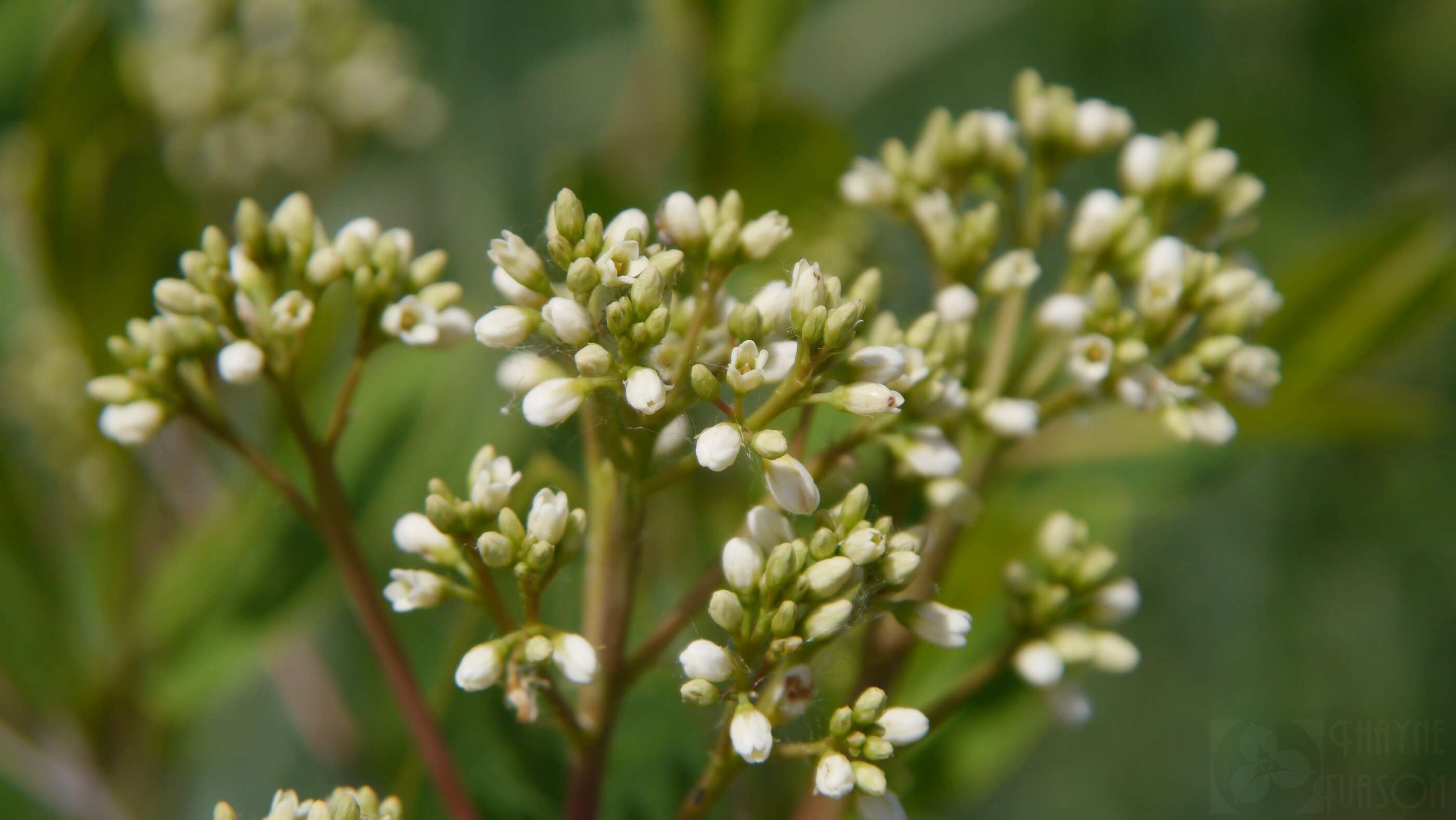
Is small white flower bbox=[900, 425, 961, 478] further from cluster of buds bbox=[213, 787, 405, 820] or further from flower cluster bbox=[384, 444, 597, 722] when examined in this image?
cluster of buds bbox=[213, 787, 405, 820]

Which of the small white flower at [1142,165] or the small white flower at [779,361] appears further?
the small white flower at [1142,165]

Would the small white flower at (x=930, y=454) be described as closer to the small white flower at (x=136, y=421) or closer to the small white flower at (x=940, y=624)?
the small white flower at (x=940, y=624)

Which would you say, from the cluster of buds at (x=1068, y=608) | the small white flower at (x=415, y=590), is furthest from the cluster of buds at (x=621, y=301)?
the cluster of buds at (x=1068, y=608)

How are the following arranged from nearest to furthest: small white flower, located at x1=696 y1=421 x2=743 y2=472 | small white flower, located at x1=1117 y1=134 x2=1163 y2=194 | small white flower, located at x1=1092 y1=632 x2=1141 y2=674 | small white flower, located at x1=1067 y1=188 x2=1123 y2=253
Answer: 1. small white flower, located at x1=696 y1=421 x2=743 y2=472
2. small white flower, located at x1=1092 y1=632 x2=1141 y2=674
3. small white flower, located at x1=1067 y1=188 x2=1123 y2=253
4. small white flower, located at x1=1117 y1=134 x2=1163 y2=194

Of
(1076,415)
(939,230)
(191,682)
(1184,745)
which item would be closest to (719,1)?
(939,230)

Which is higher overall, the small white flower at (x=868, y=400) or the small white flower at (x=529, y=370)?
the small white flower at (x=529, y=370)

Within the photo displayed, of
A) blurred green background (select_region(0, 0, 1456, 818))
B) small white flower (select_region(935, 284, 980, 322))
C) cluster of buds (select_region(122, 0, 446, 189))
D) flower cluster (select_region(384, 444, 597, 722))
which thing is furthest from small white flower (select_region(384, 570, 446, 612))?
cluster of buds (select_region(122, 0, 446, 189))

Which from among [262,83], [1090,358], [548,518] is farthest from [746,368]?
[262,83]
